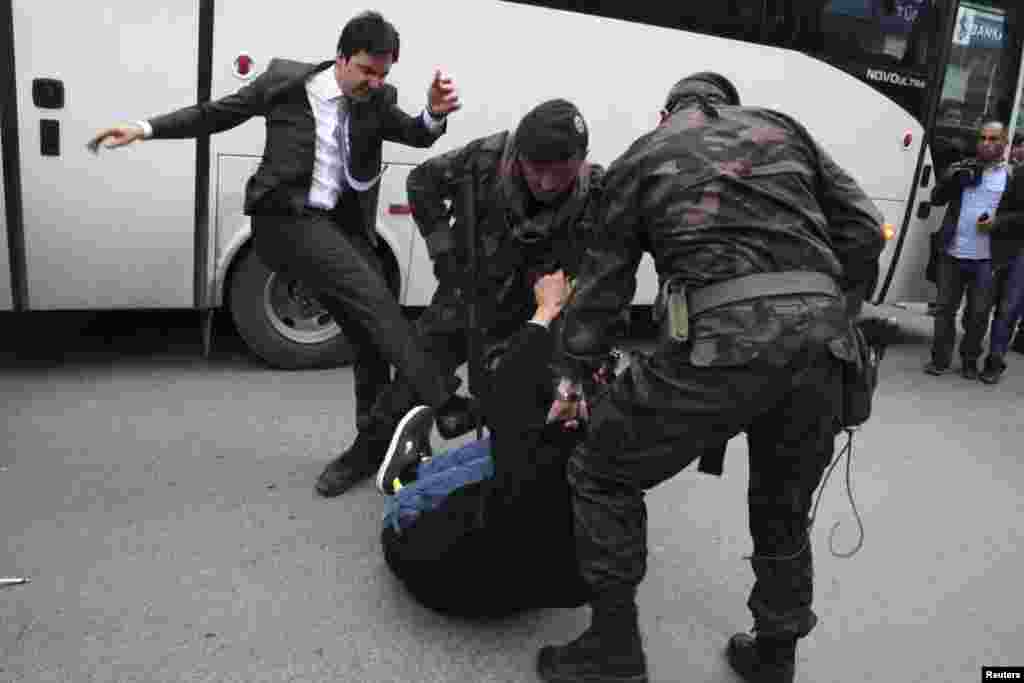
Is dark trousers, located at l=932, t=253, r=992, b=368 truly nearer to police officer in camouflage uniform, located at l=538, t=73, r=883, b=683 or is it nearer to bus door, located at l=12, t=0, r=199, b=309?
police officer in camouflage uniform, located at l=538, t=73, r=883, b=683

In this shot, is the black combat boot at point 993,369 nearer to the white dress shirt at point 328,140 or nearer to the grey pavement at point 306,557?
the grey pavement at point 306,557

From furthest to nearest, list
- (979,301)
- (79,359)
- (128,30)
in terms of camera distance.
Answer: (979,301) → (79,359) → (128,30)

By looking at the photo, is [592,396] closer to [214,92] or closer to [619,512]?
[619,512]

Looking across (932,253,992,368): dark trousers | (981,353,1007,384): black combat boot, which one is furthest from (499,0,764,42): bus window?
(981,353,1007,384): black combat boot

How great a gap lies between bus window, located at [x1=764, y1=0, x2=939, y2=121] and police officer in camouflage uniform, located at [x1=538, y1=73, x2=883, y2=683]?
3902mm

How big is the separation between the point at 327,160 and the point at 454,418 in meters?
1.09

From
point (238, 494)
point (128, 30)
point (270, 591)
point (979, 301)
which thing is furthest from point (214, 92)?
point (979, 301)

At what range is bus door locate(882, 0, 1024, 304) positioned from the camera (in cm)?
654

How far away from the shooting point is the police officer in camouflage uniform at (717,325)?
213 centimetres

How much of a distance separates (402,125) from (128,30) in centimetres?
161

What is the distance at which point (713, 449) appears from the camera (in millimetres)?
2471

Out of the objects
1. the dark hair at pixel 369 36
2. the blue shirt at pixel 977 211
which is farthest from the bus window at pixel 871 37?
the dark hair at pixel 369 36

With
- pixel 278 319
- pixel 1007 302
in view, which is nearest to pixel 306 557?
pixel 278 319

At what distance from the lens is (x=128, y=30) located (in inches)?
168
